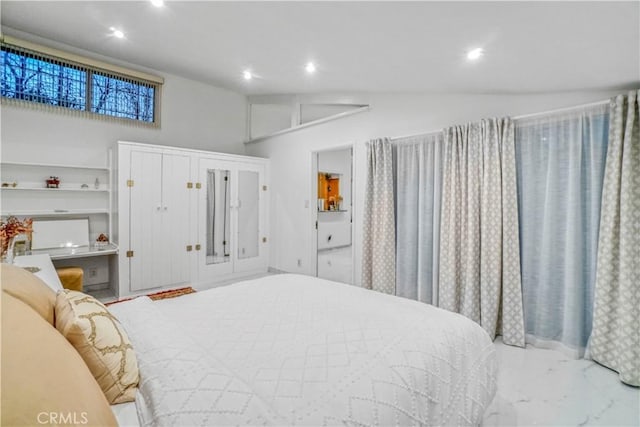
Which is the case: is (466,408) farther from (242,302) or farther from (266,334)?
(242,302)

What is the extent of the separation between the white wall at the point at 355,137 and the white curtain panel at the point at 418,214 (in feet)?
0.75

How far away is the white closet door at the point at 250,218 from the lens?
483cm

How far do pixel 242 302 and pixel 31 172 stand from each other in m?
3.47

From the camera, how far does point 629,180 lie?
2.10 m

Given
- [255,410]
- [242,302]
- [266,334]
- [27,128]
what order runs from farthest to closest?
[27,128]
[242,302]
[266,334]
[255,410]

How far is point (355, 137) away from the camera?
407 cm

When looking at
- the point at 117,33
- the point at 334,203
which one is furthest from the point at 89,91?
the point at 334,203

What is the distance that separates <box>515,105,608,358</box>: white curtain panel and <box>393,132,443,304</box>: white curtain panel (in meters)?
0.78

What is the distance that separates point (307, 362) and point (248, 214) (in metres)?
3.95

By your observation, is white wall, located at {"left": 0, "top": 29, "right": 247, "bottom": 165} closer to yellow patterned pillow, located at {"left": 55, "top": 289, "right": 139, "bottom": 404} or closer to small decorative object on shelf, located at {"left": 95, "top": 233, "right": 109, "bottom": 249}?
small decorative object on shelf, located at {"left": 95, "top": 233, "right": 109, "bottom": 249}

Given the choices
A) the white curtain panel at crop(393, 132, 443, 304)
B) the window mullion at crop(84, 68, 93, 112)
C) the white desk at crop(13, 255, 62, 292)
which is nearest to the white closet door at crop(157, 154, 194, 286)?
the window mullion at crop(84, 68, 93, 112)

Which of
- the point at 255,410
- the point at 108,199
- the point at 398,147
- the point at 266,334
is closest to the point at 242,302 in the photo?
the point at 266,334

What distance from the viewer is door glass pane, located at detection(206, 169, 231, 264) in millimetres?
4488

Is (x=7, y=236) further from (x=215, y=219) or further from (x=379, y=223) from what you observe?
(x=379, y=223)
